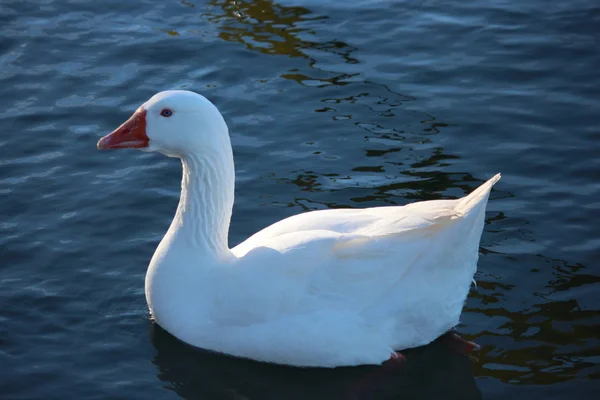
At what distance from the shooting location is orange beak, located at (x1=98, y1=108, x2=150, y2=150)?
22.2 ft

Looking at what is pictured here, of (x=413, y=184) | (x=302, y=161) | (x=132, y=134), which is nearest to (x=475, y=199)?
(x=413, y=184)

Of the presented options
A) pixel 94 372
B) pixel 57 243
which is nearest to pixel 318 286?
pixel 94 372

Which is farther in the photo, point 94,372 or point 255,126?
point 255,126

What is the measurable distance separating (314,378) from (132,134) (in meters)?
2.24

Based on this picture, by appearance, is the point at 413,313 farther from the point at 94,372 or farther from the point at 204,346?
the point at 94,372

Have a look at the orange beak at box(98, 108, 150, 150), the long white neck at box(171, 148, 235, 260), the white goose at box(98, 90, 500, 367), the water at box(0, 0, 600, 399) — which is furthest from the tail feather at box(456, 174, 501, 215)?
the orange beak at box(98, 108, 150, 150)

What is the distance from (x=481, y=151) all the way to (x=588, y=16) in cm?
329

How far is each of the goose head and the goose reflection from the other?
1.53m

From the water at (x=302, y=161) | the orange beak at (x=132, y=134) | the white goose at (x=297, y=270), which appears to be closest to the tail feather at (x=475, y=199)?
the white goose at (x=297, y=270)

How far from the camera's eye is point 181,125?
21.9ft

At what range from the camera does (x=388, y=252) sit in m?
6.54

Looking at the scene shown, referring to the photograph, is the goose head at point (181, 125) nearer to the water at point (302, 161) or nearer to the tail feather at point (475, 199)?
the water at point (302, 161)

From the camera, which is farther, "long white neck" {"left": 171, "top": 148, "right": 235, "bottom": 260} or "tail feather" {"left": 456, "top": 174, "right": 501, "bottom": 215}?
"long white neck" {"left": 171, "top": 148, "right": 235, "bottom": 260}

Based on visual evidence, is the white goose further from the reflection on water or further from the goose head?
the reflection on water
